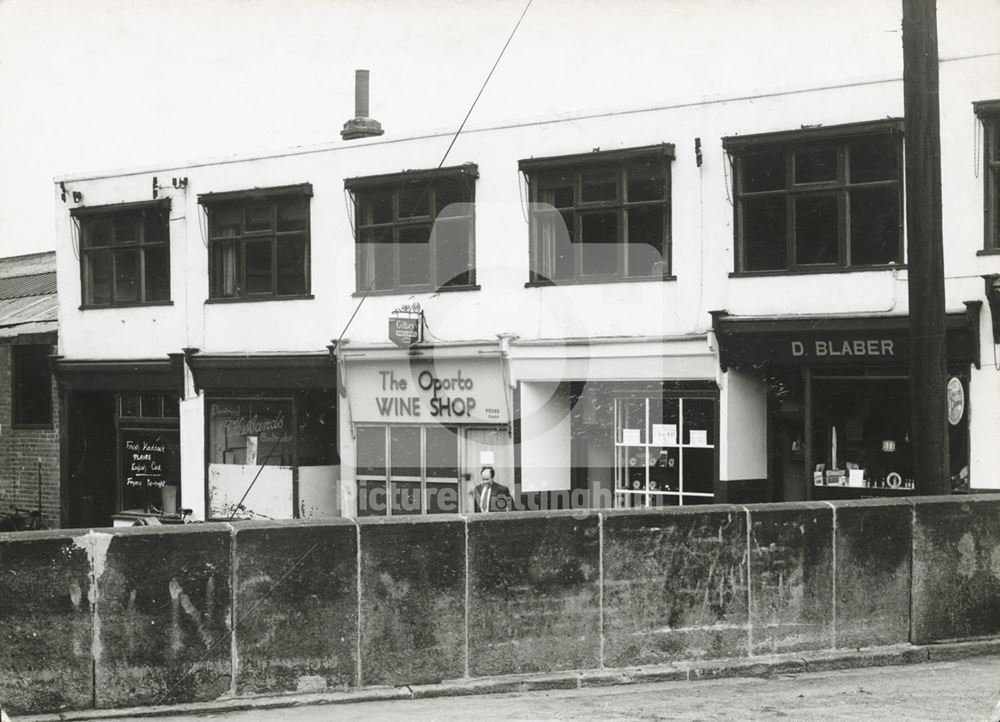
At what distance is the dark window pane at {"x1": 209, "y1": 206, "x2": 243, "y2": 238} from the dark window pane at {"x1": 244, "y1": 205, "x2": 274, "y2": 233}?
20 cm

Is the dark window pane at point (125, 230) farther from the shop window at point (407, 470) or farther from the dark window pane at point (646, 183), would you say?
the dark window pane at point (646, 183)

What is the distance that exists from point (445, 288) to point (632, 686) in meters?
13.5

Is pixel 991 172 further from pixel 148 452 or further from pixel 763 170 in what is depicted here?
pixel 148 452

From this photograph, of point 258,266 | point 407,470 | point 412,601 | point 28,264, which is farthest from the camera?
point 28,264

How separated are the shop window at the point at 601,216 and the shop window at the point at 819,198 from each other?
1.31m

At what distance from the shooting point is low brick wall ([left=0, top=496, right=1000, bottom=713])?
8.42 metres

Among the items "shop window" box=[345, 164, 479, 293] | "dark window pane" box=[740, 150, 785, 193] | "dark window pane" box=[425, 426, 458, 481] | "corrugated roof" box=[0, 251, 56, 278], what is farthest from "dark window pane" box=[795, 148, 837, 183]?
"corrugated roof" box=[0, 251, 56, 278]

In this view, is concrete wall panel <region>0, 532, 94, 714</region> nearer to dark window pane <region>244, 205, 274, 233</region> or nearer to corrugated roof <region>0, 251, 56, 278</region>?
dark window pane <region>244, 205, 274, 233</region>

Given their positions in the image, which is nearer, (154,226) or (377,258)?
(377,258)

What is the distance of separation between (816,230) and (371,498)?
966cm

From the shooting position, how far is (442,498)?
22688mm

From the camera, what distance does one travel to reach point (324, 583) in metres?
8.95

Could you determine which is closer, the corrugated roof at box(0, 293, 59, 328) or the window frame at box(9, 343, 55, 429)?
the window frame at box(9, 343, 55, 429)

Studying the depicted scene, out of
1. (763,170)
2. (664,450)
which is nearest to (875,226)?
(763,170)
